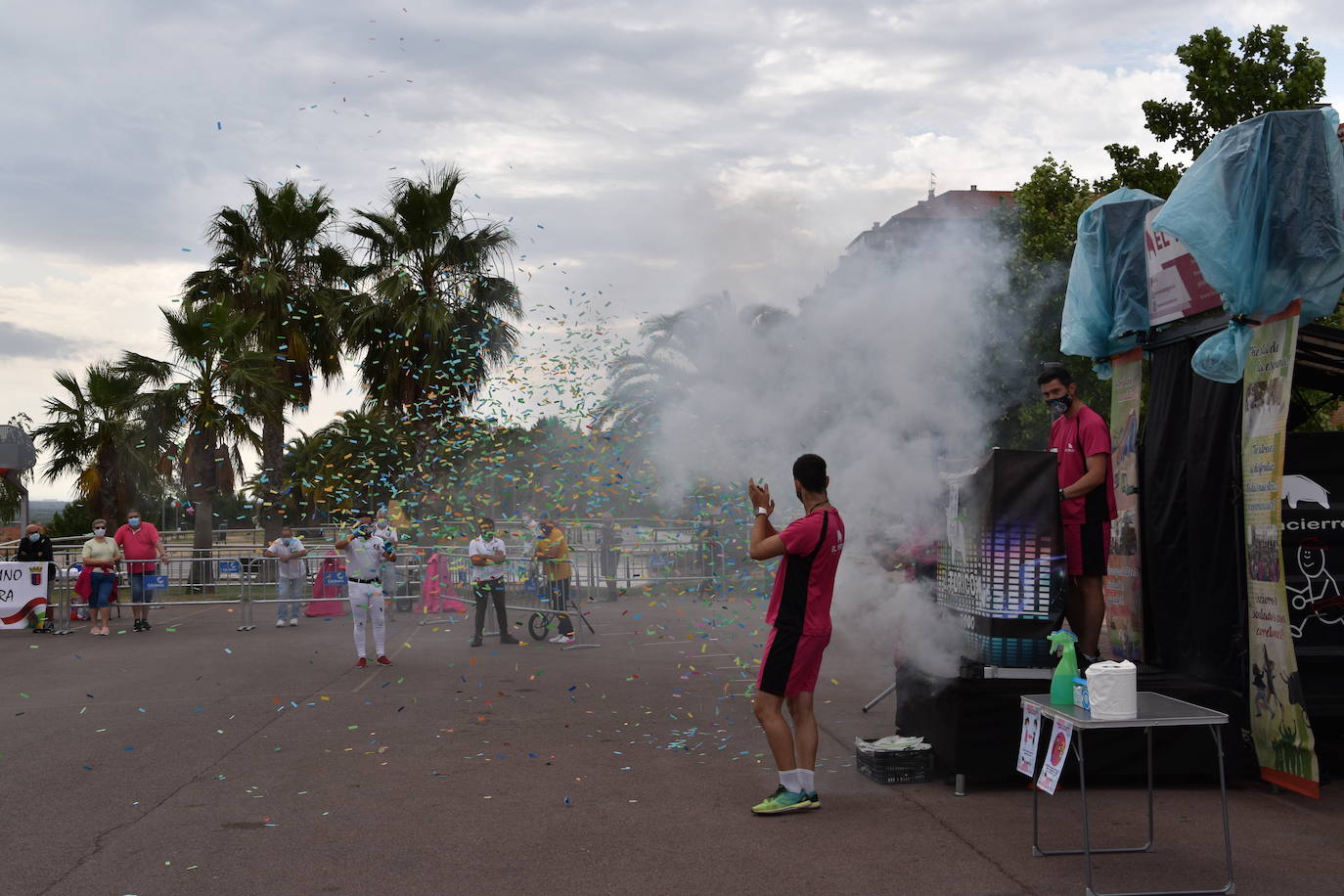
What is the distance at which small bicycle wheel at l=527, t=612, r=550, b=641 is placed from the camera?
49.6 ft

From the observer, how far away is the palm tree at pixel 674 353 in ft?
31.0

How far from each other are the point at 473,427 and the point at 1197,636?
960 cm

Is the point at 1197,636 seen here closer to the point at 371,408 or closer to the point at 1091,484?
the point at 1091,484

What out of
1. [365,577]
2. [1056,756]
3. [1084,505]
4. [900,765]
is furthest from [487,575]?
[1056,756]

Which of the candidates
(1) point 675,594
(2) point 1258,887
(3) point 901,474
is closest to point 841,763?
(3) point 901,474

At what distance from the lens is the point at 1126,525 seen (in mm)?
8016

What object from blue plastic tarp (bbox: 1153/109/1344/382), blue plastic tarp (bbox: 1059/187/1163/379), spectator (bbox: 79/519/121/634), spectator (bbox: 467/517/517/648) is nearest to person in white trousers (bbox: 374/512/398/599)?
spectator (bbox: 467/517/517/648)

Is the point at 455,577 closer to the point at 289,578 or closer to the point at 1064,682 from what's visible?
the point at 289,578

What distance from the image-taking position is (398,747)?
26.3ft

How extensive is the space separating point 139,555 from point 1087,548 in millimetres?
16317

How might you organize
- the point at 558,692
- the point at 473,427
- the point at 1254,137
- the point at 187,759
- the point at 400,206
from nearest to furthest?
1. the point at 1254,137
2. the point at 187,759
3. the point at 558,692
4. the point at 473,427
5. the point at 400,206

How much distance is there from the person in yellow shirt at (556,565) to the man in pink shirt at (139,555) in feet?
23.6

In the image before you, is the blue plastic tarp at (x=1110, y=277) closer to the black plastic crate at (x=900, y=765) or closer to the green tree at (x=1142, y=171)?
the black plastic crate at (x=900, y=765)

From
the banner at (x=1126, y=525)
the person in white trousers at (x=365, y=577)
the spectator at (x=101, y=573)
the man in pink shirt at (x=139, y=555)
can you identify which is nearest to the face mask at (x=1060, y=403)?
the banner at (x=1126, y=525)
